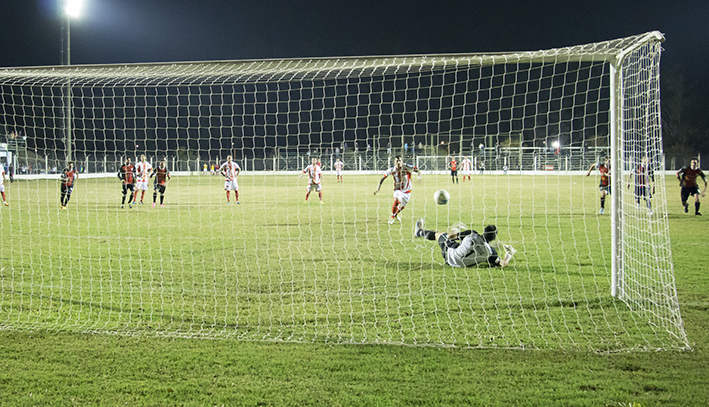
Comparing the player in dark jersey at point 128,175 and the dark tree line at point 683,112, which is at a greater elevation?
the dark tree line at point 683,112

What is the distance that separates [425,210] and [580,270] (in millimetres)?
8964

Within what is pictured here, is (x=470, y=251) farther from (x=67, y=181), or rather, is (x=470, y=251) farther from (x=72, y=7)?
(x=72, y=7)

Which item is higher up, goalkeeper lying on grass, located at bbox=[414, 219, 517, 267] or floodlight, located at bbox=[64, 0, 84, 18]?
floodlight, located at bbox=[64, 0, 84, 18]

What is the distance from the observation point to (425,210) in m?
16.0

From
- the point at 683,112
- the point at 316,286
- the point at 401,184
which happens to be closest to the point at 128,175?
the point at 401,184

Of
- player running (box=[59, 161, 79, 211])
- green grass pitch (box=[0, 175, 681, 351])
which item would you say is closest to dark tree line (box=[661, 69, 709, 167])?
green grass pitch (box=[0, 175, 681, 351])

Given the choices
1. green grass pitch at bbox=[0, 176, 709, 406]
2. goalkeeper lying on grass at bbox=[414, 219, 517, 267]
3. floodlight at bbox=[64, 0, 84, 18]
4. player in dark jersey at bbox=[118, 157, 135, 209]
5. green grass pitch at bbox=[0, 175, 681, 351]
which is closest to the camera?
green grass pitch at bbox=[0, 176, 709, 406]

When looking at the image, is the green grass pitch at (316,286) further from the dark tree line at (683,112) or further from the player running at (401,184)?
the dark tree line at (683,112)

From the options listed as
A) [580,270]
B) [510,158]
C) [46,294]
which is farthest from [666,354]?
[510,158]

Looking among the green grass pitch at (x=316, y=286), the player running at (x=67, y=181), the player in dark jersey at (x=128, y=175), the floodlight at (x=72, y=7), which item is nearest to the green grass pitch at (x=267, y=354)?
the green grass pitch at (x=316, y=286)

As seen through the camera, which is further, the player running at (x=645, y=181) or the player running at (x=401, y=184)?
the player running at (x=401, y=184)

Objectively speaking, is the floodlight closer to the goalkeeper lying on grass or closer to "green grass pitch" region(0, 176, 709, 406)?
"green grass pitch" region(0, 176, 709, 406)

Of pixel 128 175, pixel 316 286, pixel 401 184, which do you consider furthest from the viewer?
pixel 128 175

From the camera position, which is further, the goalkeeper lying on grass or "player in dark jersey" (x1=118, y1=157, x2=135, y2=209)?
"player in dark jersey" (x1=118, y1=157, x2=135, y2=209)
